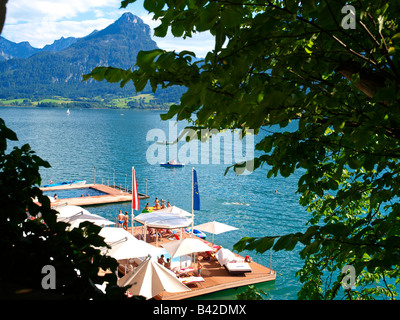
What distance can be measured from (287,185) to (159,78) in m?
54.5

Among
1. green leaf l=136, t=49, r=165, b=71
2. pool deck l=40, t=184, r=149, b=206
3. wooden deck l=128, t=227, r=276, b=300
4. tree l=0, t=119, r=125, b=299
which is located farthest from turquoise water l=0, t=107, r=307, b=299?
green leaf l=136, t=49, r=165, b=71

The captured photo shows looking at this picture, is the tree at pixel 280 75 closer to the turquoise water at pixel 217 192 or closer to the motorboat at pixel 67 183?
the turquoise water at pixel 217 192

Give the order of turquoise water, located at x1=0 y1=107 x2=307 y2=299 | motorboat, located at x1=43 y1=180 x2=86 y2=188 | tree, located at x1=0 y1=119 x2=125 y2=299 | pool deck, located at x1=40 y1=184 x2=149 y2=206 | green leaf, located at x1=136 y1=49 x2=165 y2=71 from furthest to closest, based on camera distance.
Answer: motorboat, located at x1=43 y1=180 x2=86 y2=188 < pool deck, located at x1=40 y1=184 x2=149 y2=206 < turquoise water, located at x1=0 y1=107 x2=307 y2=299 < tree, located at x1=0 y1=119 x2=125 y2=299 < green leaf, located at x1=136 y1=49 x2=165 y2=71

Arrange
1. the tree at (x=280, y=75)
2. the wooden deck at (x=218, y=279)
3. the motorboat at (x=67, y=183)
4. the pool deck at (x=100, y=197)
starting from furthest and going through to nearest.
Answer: the motorboat at (x=67, y=183)
the pool deck at (x=100, y=197)
the wooden deck at (x=218, y=279)
the tree at (x=280, y=75)

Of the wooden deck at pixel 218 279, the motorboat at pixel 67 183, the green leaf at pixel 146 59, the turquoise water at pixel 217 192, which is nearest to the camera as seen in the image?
the green leaf at pixel 146 59

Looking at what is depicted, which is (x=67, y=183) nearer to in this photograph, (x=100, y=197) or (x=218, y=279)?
(x=100, y=197)

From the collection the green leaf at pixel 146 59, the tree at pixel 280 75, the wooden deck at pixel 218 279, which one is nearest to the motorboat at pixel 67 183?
the wooden deck at pixel 218 279

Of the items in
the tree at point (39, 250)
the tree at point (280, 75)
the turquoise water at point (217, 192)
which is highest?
the tree at point (280, 75)

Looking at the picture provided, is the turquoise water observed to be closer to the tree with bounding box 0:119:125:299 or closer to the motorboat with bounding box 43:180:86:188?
the motorboat with bounding box 43:180:86:188

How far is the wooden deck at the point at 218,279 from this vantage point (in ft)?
57.0

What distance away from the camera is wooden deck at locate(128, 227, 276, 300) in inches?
684

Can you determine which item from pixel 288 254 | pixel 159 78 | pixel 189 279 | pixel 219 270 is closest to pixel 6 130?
pixel 159 78
